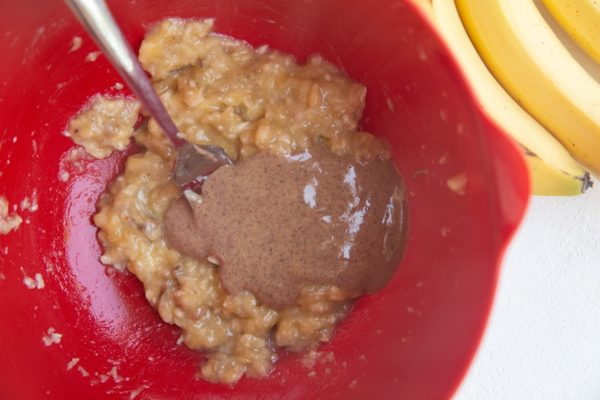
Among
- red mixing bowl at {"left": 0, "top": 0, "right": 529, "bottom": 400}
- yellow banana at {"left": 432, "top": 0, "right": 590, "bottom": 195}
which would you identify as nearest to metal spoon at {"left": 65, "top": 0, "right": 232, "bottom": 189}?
red mixing bowl at {"left": 0, "top": 0, "right": 529, "bottom": 400}

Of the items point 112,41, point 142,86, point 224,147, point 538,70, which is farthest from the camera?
point 224,147

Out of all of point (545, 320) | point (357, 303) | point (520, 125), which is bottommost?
point (545, 320)

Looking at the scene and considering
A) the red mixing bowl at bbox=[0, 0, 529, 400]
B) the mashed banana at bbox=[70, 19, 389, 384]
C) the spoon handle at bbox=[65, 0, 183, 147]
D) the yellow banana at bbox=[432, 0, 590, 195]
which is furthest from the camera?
the mashed banana at bbox=[70, 19, 389, 384]

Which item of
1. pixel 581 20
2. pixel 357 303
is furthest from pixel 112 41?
pixel 581 20

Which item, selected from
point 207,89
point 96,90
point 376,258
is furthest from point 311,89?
point 96,90

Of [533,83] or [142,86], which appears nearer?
[142,86]

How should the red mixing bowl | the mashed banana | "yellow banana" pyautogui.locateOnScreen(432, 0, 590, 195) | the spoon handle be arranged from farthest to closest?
the mashed banana → "yellow banana" pyautogui.locateOnScreen(432, 0, 590, 195) → the red mixing bowl → the spoon handle

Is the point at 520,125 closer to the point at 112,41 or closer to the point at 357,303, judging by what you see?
the point at 357,303

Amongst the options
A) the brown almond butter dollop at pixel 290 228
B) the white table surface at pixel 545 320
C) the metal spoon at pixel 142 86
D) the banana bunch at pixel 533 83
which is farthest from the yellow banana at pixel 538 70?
the metal spoon at pixel 142 86

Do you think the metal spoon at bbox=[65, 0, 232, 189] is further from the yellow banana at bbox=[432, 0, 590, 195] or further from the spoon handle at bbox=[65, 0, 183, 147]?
the yellow banana at bbox=[432, 0, 590, 195]
